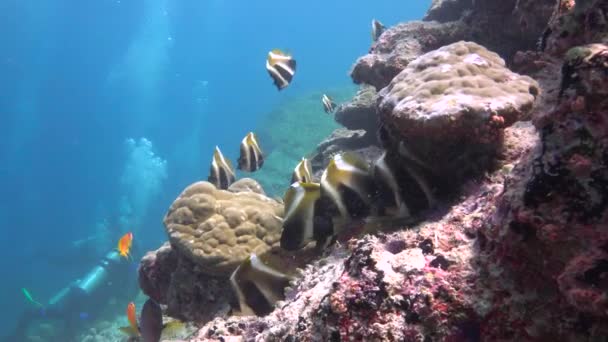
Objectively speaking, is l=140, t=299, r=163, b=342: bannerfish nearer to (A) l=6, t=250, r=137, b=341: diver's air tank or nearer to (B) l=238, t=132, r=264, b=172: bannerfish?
(B) l=238, t=132, r=264, b=172: bannerfish

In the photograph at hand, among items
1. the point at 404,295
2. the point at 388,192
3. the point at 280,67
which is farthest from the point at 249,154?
the point at 404,295

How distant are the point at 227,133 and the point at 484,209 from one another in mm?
57948

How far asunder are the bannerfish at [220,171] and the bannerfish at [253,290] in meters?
2.64

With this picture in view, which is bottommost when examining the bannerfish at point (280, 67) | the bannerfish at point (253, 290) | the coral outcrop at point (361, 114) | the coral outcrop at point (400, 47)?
the bannerfish at point (253, 290)

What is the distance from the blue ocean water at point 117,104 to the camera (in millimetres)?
40031

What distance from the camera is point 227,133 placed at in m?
58.8

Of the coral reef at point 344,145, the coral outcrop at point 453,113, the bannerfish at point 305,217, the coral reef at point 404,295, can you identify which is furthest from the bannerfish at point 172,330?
the coral reef at point 344,145

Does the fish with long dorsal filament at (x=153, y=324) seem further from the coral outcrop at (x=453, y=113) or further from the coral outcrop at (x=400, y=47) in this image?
the coral outcrop at (x=400, y=47)

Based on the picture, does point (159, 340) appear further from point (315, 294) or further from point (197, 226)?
point (315, 294)

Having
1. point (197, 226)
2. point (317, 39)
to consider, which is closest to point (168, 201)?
point (197, 226)

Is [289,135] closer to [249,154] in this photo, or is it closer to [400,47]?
[400,47]

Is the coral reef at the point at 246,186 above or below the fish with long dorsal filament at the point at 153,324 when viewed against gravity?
above

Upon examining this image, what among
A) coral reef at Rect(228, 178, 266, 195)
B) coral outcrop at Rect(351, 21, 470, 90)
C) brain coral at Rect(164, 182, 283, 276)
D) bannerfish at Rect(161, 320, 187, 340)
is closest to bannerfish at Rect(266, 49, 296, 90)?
coral outcrop at Rect(351, 21, 470, 90)

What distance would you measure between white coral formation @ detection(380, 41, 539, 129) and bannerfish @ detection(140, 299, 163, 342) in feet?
9.49
